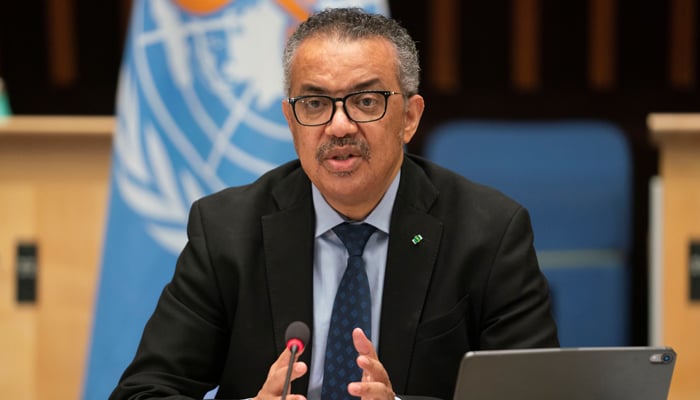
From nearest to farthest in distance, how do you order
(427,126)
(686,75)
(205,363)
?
(205,363)
(427,126)
(686,75)

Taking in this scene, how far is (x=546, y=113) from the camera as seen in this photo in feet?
21.6

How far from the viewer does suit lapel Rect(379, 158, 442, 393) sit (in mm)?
2053

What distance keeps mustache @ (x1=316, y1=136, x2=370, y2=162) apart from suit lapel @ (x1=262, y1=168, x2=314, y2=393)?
0.21 m

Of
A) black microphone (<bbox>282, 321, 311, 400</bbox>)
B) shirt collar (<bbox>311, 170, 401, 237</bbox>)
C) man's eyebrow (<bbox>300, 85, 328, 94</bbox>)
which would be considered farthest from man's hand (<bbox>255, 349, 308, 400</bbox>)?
man's eyebrow (<bbox>300, 85, 328, 94</bbox>)

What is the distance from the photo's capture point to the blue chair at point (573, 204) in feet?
12.8

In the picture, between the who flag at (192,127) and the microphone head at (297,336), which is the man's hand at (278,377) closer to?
the microphone head at (297,336)

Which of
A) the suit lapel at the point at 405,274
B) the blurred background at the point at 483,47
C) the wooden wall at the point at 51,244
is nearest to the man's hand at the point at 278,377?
the suit lapel at the point at 405,274

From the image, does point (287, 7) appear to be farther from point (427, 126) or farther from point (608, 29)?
point (608, 29)

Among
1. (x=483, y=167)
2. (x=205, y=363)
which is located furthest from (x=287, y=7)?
(x=205, y=363)

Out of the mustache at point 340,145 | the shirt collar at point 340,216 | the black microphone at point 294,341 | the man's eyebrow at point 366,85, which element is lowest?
the black microphone at point 294,341

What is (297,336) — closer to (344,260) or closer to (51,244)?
(344,260)

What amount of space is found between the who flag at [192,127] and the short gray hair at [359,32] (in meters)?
1.06

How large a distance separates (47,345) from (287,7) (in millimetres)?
1603

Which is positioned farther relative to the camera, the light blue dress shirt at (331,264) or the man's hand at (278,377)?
the light blue dress shirt at (331,264)
